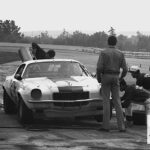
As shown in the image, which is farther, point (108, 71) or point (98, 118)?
point (98, 118)

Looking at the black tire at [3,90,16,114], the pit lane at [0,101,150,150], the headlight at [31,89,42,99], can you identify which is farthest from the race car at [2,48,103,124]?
the black tire at [3,90,16,114]

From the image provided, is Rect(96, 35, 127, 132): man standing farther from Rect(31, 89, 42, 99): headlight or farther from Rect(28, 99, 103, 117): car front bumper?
Rect(31, 89, 42, 99): headlight

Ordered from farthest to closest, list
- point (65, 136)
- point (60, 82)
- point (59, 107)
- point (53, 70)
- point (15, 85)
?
point (53, 70)
point (15, 85)
point (60, 82)
point (59, 107)
point (65, 136)

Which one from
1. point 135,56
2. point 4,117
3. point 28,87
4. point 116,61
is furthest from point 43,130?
point 135,56

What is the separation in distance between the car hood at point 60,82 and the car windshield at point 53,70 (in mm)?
343

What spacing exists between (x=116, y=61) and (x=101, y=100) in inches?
35.8

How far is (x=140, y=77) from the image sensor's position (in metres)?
11.3

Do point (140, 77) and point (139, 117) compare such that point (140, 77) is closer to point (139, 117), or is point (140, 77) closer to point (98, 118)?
point (139, 117)

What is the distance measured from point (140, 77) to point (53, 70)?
1999mm

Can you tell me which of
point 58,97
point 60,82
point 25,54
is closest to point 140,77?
point 60,82

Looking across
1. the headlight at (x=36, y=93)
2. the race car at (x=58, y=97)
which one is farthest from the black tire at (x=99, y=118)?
the headlight at (x=36, y=93)

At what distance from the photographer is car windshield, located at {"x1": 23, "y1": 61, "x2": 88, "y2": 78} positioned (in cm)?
1207

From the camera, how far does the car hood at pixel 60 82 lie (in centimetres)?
1092

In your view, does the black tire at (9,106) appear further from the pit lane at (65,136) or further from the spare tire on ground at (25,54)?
the spare tire on ground at (25,54)
